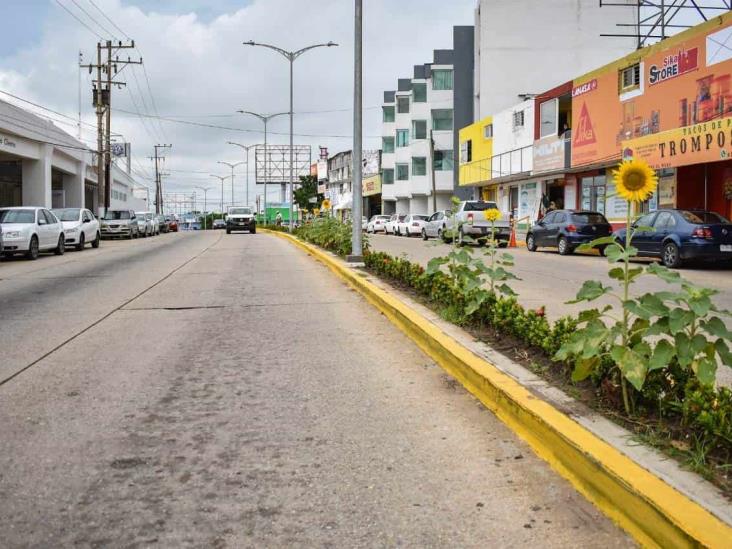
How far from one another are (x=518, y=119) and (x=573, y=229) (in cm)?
1565

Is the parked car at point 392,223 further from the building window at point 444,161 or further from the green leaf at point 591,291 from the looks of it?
the green leaf at point 591,291

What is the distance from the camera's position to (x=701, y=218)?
730 inches

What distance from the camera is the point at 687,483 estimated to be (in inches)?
132

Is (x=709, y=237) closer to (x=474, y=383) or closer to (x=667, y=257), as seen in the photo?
(x=667, y=257)

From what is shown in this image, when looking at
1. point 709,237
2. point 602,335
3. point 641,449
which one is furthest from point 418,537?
point 709,237

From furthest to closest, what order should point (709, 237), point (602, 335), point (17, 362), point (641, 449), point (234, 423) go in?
1. point (709, 237)
2. point (17, 362)
3. point (234, 423)
4. point (602, 335)
5. point (641, 449)

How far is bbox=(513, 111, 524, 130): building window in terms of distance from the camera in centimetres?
3850

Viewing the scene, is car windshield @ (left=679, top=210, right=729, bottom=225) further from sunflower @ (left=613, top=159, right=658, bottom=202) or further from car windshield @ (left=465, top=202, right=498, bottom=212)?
sunflower @ (left=613, top=159, right=658, bottom=202)

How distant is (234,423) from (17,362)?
→ 306cm

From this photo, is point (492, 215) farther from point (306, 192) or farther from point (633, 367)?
point (306, 192)

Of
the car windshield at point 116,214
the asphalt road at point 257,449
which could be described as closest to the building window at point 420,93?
the car windshield at point 116,214

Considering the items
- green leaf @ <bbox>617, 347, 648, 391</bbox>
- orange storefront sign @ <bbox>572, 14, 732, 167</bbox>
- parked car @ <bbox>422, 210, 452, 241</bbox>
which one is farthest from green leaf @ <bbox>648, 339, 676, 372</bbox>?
parked car @ <bbox>422, 210, 452, 241</bbox>

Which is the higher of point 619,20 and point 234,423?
point 619,20

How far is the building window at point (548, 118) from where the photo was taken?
3472cm
